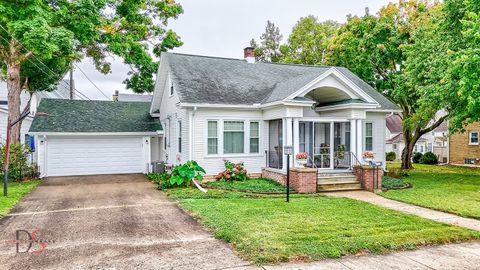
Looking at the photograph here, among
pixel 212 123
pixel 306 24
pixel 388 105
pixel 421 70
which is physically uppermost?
pixel 306 24

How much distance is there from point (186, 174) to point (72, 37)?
831 cm

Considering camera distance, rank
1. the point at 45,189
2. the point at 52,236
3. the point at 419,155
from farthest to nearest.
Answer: the point at 419,155 → the point at 45,189 → the point at 52,236

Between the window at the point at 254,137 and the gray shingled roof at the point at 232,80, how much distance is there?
3.53 ft

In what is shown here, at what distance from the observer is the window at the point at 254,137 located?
14930 millimetres

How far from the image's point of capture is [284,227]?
23.9 feet

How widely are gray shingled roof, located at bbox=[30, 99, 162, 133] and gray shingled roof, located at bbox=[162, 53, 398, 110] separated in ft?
15.5

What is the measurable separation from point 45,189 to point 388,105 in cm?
1606

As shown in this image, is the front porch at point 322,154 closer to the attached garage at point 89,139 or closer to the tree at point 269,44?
the attached garage at point 89,139

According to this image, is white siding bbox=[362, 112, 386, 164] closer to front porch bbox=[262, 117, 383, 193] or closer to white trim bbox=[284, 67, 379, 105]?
front porch bbox=[262, 117, 383, 193]

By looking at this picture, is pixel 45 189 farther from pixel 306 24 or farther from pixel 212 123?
pixel 306 24

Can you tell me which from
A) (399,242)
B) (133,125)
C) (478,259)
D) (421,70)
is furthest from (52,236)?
(421,70)

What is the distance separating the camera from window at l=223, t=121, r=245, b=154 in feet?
47.3

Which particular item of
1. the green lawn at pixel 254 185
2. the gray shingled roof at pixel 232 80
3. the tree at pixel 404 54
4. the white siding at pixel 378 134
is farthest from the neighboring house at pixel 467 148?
the green lawn at pixel 254 185

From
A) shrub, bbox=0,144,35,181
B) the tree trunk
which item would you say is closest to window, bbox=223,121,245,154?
shrub, bbox=0,144,35,181
